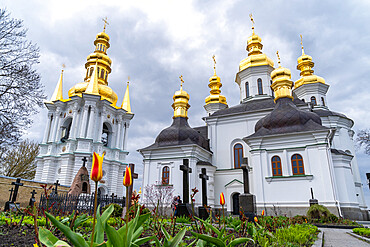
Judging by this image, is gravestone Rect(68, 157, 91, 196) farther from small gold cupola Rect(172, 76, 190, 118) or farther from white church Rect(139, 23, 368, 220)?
small gold cupola Rect(172, 76, 190, 118)

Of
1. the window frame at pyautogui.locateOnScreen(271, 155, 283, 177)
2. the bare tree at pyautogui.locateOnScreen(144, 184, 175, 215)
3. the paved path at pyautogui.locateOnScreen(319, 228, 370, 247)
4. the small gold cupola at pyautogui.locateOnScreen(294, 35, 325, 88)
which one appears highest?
the small gold cupola at pyautogui.locateOnScreen(294, 35, 325, 88)

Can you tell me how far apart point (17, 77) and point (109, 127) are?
18521mm

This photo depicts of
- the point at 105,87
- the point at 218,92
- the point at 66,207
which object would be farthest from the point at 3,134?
the point at 218,92

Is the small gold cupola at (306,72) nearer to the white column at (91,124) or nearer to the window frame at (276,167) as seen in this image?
the window frame at (276,167)

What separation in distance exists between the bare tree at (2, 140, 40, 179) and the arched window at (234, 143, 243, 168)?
20565 millimetres

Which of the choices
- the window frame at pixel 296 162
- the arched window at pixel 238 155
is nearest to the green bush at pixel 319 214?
the window frame at pixel 296 162

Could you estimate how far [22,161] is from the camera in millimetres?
25453

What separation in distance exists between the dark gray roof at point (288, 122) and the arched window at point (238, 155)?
320 cm

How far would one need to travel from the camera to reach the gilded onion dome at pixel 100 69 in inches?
1145

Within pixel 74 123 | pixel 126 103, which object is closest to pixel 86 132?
pixel 74 123

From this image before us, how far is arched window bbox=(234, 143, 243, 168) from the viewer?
64.7ft

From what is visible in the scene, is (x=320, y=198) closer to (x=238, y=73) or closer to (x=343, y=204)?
(x=343, y=204)

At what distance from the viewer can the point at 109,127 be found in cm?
2895

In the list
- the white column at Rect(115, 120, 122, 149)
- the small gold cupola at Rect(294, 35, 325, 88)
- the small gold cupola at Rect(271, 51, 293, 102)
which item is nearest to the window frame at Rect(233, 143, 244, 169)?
the small gold cupola at Rect(271, 51, 293, 102)
